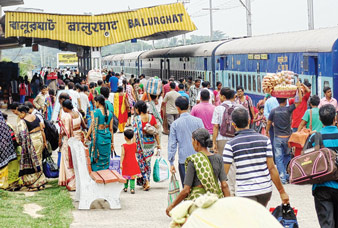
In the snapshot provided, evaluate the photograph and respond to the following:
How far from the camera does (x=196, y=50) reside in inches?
Answer: 1192

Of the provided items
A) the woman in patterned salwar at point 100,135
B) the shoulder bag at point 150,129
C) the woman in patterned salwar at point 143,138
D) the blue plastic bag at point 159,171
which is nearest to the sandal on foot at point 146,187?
the woman in patterned salwar at point 143,138

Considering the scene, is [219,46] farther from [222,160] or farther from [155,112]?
[222,160]

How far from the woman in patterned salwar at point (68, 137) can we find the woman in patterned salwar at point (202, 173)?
534 centimetres

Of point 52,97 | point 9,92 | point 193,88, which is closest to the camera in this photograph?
point 52,97

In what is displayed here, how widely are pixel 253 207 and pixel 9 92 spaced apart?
111 ft

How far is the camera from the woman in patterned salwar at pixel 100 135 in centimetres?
1138

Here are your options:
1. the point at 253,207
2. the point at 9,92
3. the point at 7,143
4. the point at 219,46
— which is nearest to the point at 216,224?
the point at 253,207

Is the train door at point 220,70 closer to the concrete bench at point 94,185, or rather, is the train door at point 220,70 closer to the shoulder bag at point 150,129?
the shoulder bag at point 150,129

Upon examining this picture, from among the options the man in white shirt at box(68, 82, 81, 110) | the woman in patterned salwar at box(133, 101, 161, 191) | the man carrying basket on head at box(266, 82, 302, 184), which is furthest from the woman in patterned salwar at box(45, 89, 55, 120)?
the man carrying basket on head at box(266, 82, 302, 184)

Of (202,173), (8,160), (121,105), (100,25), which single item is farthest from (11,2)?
(202,173)

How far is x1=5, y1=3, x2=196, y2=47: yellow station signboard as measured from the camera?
29.0 m

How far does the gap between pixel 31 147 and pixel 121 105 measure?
8.76 metres

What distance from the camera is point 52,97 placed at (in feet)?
59.7

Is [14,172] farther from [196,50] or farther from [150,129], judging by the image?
[196,50]
